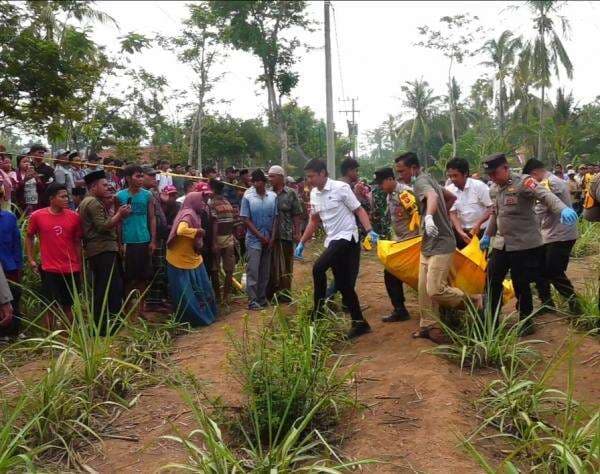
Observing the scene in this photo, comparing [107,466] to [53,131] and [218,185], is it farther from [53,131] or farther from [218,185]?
[53,131]

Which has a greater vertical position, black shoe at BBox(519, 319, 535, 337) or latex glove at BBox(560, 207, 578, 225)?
latex glove at BBox(560, 207, 578, 225)

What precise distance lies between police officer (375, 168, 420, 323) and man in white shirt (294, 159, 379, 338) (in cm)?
39

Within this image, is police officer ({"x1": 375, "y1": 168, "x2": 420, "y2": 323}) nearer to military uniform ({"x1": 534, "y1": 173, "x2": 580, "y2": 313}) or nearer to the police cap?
the police cap

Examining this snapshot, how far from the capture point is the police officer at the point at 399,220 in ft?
17.9

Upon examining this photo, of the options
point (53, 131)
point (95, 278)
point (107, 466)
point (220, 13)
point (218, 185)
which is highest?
point (220, 13)

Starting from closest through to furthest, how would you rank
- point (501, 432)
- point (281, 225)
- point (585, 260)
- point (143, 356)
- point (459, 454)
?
point (459, 454) < point (501, 432) < point (143, 356) < point (281, 225) < point (585, 260)

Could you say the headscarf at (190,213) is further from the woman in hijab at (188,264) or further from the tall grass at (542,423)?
the tall grass at (542,423)

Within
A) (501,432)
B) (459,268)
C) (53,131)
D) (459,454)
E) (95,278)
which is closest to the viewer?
(459,454)

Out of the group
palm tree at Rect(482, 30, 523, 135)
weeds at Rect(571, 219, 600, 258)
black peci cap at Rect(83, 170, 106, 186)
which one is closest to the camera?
black peci cap at Rect(83, 170, 106, 186)

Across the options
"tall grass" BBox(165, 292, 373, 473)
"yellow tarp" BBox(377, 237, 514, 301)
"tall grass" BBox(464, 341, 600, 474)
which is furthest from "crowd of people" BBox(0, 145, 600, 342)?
"tall grass" BBox(165, 292, 373, 473)

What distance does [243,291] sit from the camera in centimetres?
733

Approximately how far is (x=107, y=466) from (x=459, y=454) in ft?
6.31

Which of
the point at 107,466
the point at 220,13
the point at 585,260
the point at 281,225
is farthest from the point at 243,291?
the point at 220,13

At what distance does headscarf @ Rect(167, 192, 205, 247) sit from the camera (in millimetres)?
5867
